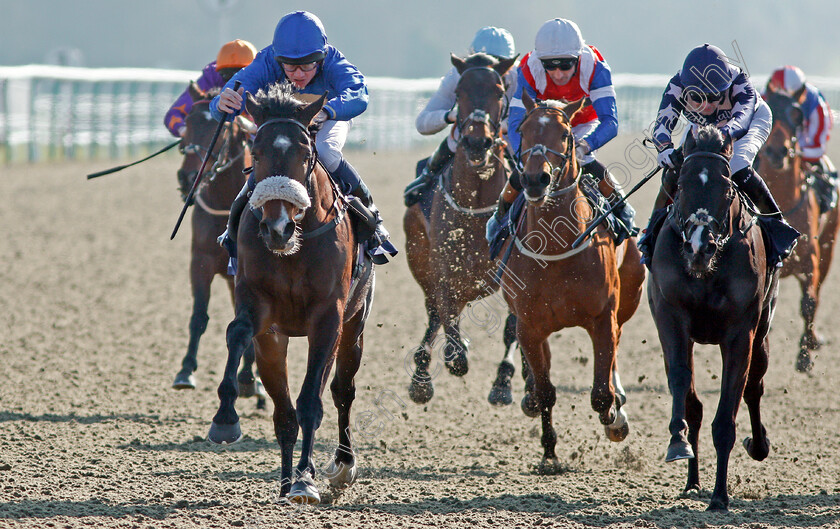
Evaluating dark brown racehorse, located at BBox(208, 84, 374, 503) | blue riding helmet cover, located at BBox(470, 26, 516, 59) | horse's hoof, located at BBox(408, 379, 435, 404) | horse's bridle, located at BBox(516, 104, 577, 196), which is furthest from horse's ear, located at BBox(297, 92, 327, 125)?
blue riding helmet cover, located at BBox(470, 26, 516, 59)

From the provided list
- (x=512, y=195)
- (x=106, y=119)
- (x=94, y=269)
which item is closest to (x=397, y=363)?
(x=512, y=195)

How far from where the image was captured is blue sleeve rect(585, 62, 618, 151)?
6.13 meters

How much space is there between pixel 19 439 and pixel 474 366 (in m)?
3.92

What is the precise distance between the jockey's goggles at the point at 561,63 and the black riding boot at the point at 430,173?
1.52 meters

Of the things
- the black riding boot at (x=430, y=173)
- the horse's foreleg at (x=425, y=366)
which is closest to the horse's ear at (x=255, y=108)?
the horse's foreleg at (x=425, y=366)

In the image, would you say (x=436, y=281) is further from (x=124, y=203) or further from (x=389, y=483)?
(x=124, y=203)

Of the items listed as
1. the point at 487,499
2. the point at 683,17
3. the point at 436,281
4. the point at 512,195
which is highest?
the point at 683,17

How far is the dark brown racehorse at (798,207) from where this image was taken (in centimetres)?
859

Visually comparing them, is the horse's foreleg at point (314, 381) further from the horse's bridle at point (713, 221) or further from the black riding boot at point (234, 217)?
the horse's bridle at point (713, 221)

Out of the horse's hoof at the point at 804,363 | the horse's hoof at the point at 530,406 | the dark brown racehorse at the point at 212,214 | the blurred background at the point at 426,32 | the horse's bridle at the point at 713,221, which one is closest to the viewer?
the horse's bridle at the point at 713,221

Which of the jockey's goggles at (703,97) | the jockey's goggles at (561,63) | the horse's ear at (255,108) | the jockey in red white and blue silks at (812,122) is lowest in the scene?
the horse's ear at (255,108)

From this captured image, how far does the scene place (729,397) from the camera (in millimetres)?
5051

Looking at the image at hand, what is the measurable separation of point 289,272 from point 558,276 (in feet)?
5.43

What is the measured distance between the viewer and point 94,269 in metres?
12.2
